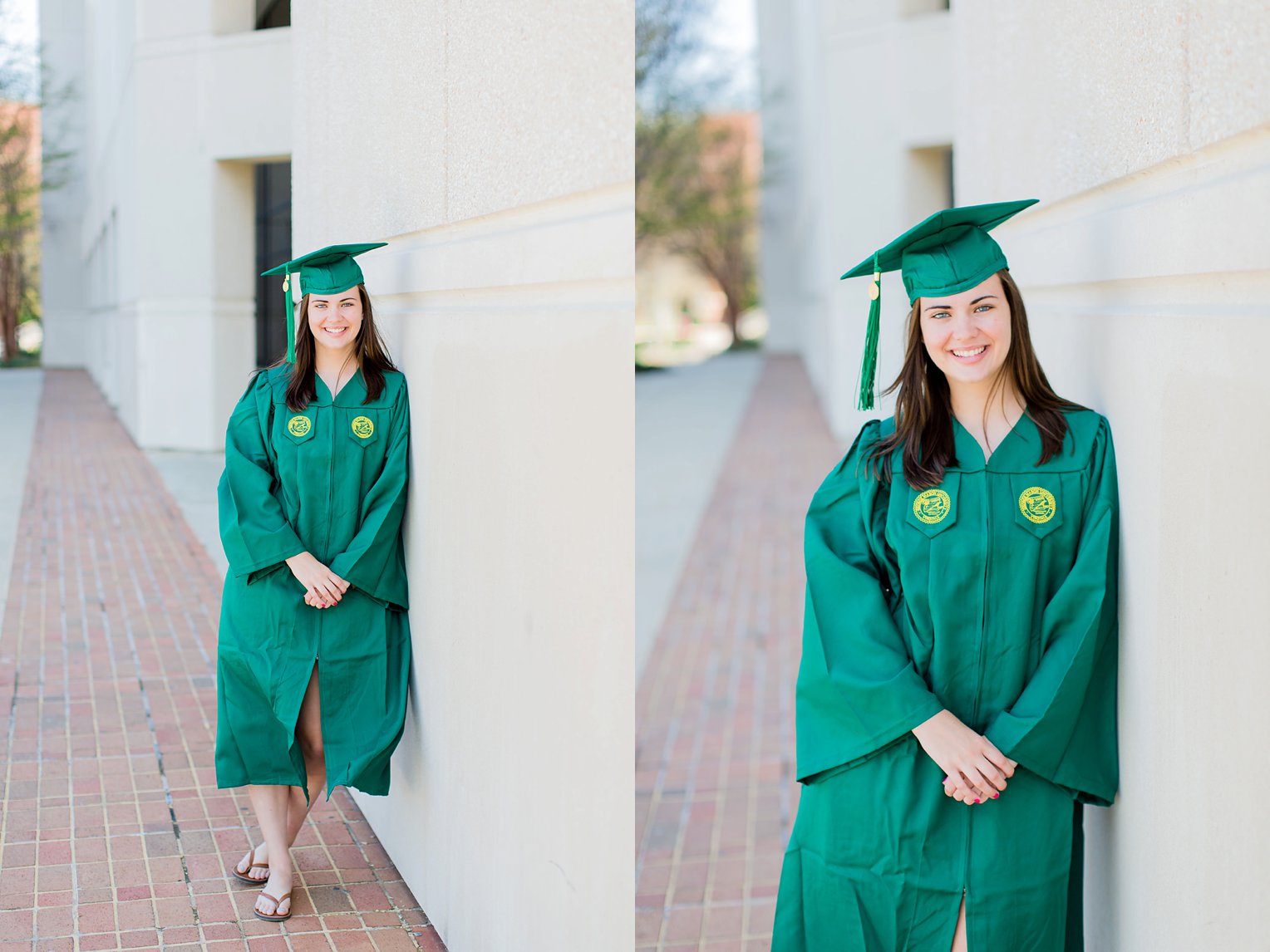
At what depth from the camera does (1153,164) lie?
2.30 meters

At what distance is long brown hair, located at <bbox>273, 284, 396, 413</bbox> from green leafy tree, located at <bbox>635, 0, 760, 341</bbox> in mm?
13297

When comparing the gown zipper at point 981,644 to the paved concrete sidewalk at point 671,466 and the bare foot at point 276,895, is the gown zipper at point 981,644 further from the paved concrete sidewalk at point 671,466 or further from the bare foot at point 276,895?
the paved concrete sidewalk at point 671,466

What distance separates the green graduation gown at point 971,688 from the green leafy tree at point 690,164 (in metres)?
14.7

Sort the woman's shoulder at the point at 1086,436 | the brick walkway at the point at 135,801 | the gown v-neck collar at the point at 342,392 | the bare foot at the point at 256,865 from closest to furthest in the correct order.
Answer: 1. the woman's shoulder at the point at 1086,436
2. the brick walkway at the point at 135,801
3. the gown v-neck collar at the point at 342,392
4. the bare foot at the point at 256,865

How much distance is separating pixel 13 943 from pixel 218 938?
1.79ft

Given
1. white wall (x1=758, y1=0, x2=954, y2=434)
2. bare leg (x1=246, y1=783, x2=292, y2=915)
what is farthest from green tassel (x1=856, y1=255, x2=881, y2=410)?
white wall (x1=758, y1=0, x2=954, y2=434)

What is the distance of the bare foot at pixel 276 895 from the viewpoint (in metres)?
3.93

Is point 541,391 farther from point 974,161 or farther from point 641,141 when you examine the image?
point 641,141

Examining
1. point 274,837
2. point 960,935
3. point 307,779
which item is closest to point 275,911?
point 274,837

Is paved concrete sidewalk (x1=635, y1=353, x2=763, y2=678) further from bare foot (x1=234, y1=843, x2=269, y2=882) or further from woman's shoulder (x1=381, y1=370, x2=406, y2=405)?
woman's shoulder (x1=381, y1=370, x2=406, y2=405)

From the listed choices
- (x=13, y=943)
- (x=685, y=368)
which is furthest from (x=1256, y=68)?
(x=685, y=368)

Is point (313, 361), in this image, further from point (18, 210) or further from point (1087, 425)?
point (18, 210)

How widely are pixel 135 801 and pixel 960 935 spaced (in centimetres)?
323

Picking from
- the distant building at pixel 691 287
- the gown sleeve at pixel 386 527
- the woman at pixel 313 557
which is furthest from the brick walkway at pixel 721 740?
the distant building at pixel 691 287
